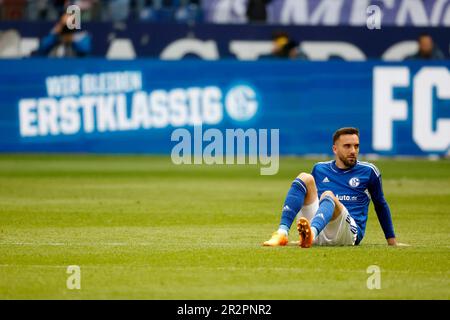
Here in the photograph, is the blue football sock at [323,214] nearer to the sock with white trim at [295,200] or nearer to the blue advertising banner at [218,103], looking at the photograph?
the sock with white trim at [295,200]

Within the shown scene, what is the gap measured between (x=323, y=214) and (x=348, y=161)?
79cm

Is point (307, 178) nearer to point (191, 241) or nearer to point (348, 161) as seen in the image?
point (348, 161)

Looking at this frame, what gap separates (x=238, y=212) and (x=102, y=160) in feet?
31.2

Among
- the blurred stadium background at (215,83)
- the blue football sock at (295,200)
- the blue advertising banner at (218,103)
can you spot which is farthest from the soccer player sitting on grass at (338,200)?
the blue advertising banner at (218,103)

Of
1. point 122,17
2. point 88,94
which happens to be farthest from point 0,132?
point 122,17

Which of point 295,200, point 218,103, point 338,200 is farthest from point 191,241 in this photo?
point 218,103

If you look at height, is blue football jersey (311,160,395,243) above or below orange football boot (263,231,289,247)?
above

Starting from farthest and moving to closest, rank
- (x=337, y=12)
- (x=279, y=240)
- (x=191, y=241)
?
(x=337, y=12) → (x=191, y=241) → (x=279, y=240)

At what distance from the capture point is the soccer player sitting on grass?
10.9m

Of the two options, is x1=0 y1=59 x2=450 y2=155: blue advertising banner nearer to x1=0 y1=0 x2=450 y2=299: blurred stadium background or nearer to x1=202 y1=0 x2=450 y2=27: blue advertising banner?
x1=0 y1=0 x2=450 y2=299: blurred stadium background

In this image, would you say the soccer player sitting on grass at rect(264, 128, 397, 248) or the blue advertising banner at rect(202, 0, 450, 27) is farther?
the blue advertising banner at rect(202, 0, 450, 27)

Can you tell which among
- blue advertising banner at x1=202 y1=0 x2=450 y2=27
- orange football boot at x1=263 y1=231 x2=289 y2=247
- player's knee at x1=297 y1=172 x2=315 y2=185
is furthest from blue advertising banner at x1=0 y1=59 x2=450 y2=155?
player's knee at x1=297 y1=172 x2=315 y2=185

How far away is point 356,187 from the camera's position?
37.2 ft

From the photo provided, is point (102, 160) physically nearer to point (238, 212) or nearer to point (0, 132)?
point (0, 132)
